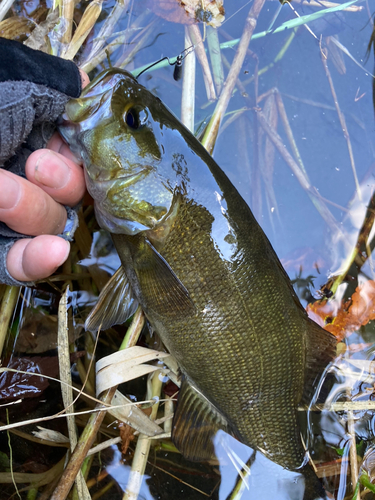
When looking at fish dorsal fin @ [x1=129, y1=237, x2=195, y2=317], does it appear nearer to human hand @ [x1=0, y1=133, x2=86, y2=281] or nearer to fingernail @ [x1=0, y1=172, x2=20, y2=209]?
human hand @ [x1=0, y1=133, x2=86, y2=281]

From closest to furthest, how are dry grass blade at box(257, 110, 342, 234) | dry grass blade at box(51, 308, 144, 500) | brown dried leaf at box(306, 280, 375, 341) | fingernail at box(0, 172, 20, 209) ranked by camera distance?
fingernail at box(0, 172, 20, 209) < dry grass blade at box(51, 308, 144, 500) < brown dried leaf at box(306, 280, 375, 341) < dry grass blade at box(257, 110, 342, 234)

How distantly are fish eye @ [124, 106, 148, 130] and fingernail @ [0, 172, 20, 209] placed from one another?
52 centimetres

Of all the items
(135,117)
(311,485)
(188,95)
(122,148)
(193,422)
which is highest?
(188,95)

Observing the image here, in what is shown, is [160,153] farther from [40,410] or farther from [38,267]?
[40,410]

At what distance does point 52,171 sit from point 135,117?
0.42m

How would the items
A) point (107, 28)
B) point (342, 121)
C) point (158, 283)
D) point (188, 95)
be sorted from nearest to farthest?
1. point (158, 283)
2. point (188, 95)
3. point (107, 28)
4. point (342, 121)

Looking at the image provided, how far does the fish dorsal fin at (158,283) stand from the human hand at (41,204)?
13.2 inches

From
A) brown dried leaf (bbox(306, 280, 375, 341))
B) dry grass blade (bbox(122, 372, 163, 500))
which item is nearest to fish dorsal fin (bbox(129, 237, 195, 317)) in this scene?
dry grass blade (bbox(122, 372, 163, 500))

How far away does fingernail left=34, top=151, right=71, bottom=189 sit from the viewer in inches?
58.7

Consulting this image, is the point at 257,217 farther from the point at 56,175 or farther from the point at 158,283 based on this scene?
the point at 56,175

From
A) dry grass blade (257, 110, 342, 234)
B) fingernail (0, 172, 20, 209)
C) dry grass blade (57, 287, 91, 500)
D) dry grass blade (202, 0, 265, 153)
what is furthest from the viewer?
dry grass blade (257, 110, 342, 234)

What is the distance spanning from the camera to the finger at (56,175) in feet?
4.88

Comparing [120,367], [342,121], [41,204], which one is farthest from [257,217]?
[41,204]

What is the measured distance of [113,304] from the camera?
185 cm
